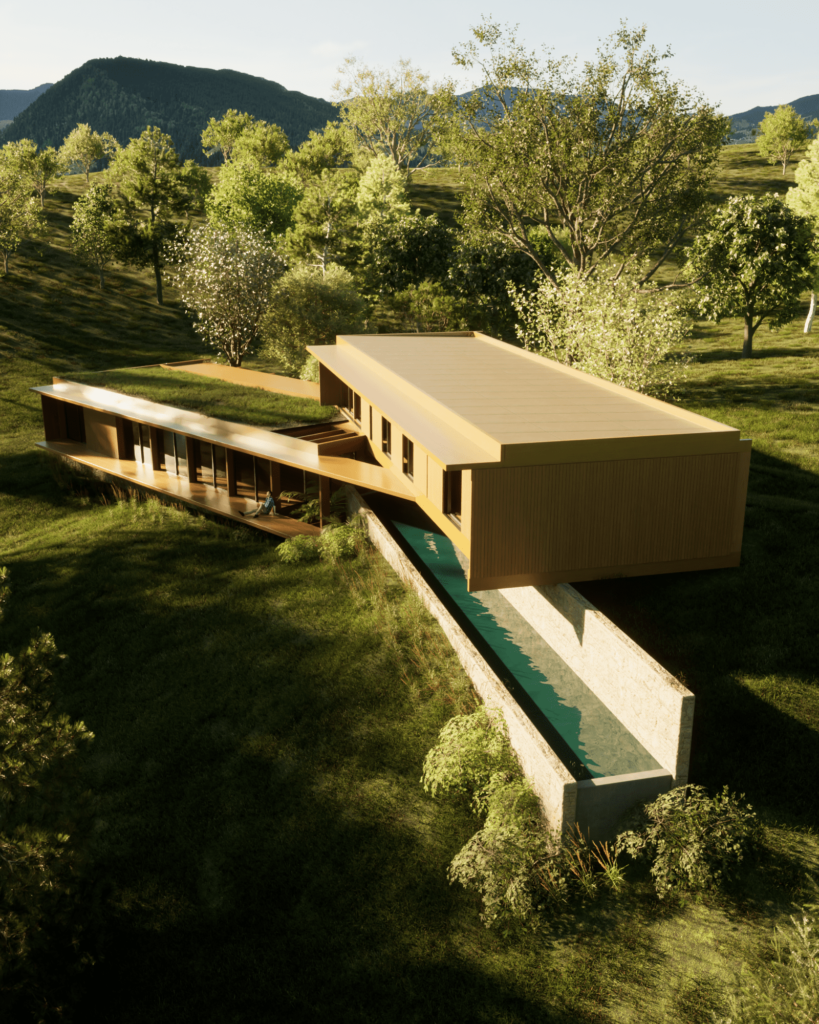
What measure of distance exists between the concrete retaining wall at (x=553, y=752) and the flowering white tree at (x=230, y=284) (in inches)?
1130

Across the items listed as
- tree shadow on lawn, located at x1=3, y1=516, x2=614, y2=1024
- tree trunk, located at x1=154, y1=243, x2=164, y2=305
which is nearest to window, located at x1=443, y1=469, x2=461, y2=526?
tree shadow on lawn, located at x1=3, y1=516, x2=614, y2=1024

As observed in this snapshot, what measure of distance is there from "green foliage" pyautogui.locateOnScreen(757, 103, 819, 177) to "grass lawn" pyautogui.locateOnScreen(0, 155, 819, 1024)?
81.9 meters

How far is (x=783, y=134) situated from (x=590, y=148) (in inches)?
2772

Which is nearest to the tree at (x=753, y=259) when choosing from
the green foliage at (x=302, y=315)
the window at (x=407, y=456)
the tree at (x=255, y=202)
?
the green foliage at (x=302, y=315)

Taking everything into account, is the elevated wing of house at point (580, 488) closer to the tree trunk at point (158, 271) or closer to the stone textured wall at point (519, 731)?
the stone textured wall at point (519, 731)

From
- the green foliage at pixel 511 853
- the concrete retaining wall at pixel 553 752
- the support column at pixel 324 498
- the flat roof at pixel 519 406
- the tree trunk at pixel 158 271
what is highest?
the tree trunk at pixel 158 271

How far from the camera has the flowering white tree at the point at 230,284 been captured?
138 feet

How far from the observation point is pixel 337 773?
15.7m

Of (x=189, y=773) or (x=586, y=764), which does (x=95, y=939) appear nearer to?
(x=189, y=773)

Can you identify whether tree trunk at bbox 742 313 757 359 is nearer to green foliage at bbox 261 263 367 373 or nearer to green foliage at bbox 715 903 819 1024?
green foliage at bbox 261 263 367 373

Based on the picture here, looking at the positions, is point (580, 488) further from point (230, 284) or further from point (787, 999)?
point (230, 284)

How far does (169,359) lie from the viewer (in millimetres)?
56219

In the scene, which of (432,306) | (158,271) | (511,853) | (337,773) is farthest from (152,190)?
(511,853)

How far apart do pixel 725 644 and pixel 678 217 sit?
1241 inches
